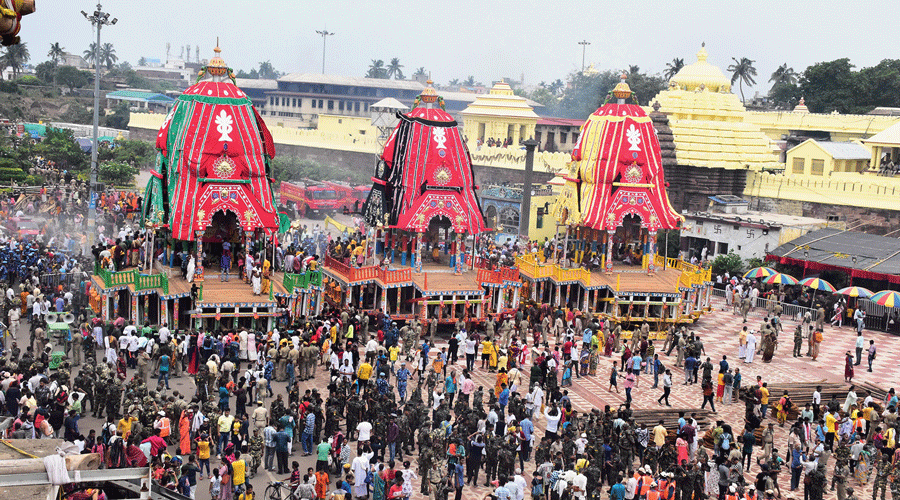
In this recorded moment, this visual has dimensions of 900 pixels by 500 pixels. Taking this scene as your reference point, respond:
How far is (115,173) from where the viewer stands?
5691 cm

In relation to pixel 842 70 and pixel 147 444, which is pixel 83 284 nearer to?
pixel 147 444

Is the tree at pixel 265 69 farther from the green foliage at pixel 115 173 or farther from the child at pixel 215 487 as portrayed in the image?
the child at pixel 215 487

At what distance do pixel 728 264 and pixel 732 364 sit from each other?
460 inches

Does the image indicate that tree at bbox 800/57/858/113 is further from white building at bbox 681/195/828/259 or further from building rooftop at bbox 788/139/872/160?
white building at bbox 681/195/828/259

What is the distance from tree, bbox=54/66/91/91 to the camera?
333 ft

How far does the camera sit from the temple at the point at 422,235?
32.7 m

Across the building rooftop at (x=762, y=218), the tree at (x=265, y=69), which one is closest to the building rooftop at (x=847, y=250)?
the building rooftop at (x=762, y=218)

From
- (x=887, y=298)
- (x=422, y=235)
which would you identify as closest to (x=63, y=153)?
(x=422, y=235)

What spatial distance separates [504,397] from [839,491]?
722 centimetres

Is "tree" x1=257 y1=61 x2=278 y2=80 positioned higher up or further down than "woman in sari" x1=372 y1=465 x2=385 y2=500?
higher up

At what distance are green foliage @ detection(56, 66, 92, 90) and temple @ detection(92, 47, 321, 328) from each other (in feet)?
251

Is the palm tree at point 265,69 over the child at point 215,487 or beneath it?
over

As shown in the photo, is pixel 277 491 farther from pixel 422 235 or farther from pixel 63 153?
pixel 63 153

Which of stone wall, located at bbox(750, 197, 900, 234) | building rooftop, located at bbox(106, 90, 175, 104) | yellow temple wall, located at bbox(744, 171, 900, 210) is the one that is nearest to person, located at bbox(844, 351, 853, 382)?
stone wall, located at bbox(750, 197, 900, 234)
